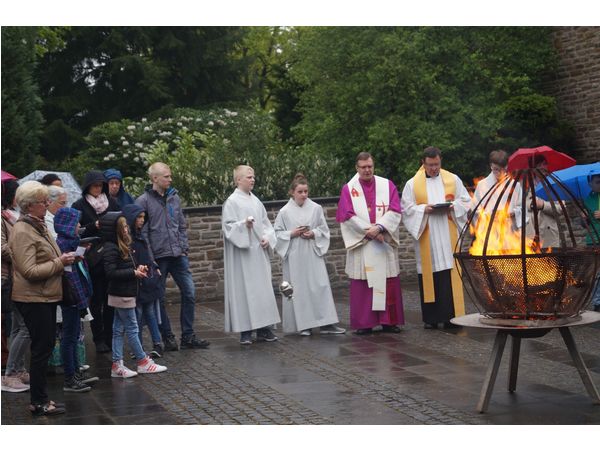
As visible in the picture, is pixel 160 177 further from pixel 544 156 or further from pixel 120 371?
pixel 544 156

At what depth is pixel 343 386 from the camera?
28.5 ft

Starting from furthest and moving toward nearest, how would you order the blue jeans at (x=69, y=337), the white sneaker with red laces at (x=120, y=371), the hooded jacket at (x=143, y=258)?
the hooded jacket at (x=143, y=258), the white sneaker with red laces at (x=120, y=371), the blue jeans at (x=69, y=337)

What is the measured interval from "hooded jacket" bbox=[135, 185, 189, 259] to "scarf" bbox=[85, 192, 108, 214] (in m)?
0.39

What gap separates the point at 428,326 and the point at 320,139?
14697 millimetres

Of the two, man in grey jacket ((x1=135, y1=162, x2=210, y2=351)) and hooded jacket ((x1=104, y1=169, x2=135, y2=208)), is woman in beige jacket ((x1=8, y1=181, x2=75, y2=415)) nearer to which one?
man in grey jacket ((x1=135, y1=162, x2=210, y2=351))

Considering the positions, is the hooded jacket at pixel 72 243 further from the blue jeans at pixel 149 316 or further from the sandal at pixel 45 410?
the blue jeans at pixel 149 316

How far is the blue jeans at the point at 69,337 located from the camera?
8.75m

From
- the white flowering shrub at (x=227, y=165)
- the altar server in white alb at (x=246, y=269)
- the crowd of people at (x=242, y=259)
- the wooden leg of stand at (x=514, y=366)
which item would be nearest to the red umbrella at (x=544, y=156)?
the crowd of people at (x=242, y=259)

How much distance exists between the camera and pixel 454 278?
1241 centimetres

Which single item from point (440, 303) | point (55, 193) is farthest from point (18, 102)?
point (55, 193)

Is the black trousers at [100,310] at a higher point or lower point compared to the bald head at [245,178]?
lower

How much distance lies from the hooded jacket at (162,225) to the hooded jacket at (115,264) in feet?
5.01

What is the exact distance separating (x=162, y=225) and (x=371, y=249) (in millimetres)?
2584
